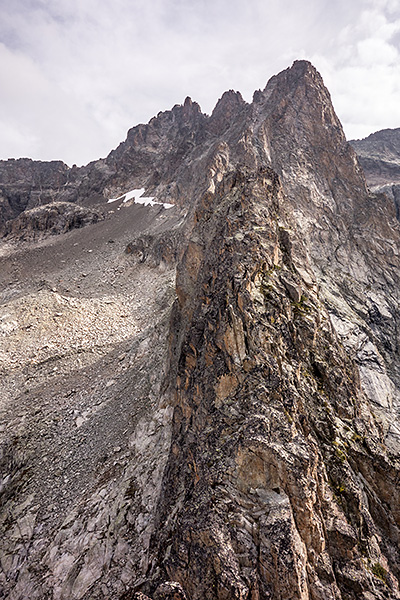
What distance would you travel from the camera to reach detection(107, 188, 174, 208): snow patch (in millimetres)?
59094

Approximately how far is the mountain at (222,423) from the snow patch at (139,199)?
32.2 metres

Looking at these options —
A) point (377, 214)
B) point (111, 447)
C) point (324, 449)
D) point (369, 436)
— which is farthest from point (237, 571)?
point (377, 214)

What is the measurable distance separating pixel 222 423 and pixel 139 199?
212 ft

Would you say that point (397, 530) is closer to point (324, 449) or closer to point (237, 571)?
point (324, 449)

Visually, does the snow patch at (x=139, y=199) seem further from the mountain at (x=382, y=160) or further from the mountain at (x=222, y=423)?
the mountain at (x=382, y=160)

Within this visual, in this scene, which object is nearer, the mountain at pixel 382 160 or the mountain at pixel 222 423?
the mountain at pixel 222 423

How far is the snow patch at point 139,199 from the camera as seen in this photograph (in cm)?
5909

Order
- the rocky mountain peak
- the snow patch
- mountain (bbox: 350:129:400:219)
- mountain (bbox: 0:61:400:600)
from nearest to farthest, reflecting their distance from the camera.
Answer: mountain (bbox: 0:61:400:600) → the snow patch → mountain (bbox: 350:129:400:219) → the rocky mountain peak

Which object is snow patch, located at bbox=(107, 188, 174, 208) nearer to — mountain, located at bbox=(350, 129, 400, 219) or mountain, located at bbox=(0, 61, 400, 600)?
mountain, located at bbox=(0, 61, 400, 600)

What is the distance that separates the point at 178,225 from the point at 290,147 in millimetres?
18379

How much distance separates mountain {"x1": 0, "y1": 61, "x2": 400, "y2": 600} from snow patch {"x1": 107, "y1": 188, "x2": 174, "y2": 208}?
106ft

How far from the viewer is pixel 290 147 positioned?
40.6 meters

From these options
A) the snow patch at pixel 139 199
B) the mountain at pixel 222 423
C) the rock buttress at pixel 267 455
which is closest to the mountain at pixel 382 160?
the mountain at pixel 222 423

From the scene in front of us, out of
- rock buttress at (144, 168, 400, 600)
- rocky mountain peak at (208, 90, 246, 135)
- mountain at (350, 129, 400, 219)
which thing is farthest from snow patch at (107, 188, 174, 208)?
rock buttress at (144, 168, 400, 600)
